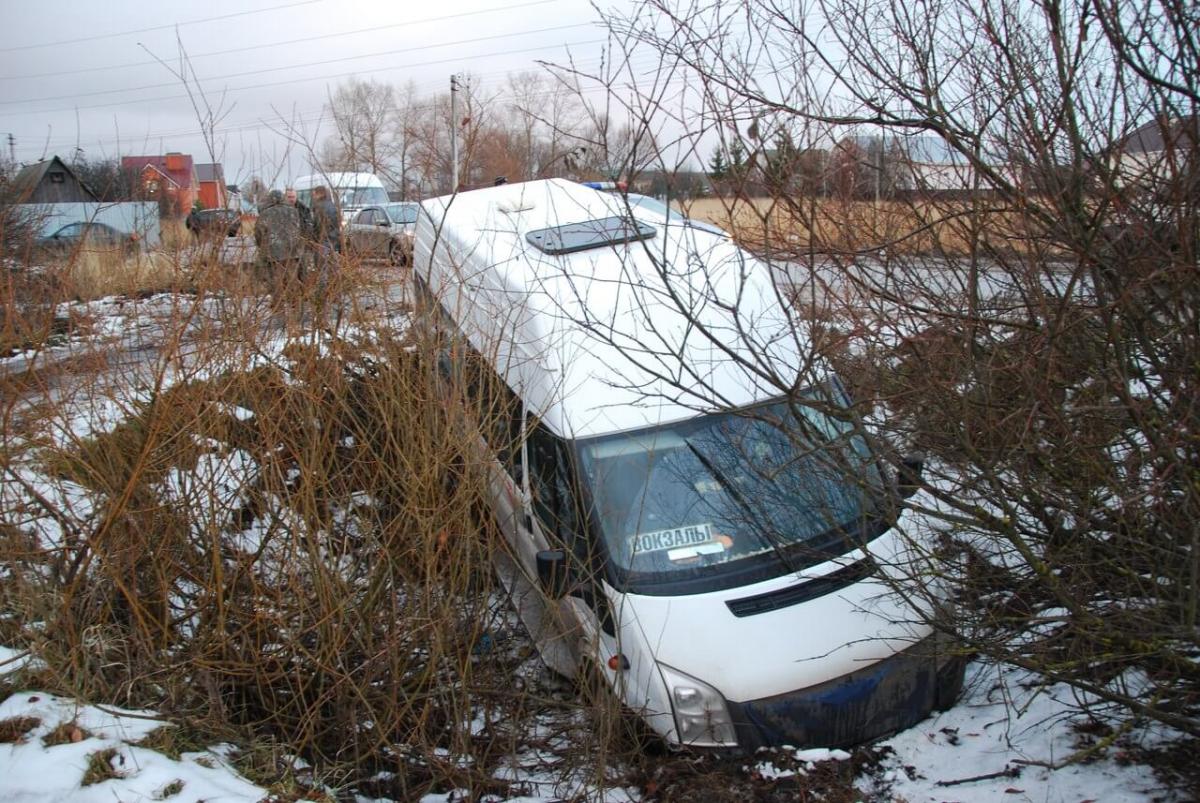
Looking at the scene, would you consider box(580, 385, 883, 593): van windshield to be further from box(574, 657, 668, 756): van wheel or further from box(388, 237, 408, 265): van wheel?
box(388, 237, 408, 265): van wheel

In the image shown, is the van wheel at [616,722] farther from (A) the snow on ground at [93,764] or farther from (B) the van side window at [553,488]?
(A) the snow on ground at [93,764]

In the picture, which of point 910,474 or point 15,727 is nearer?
point 910,474

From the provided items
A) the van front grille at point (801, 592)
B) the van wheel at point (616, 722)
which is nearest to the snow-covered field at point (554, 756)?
the van wheel at point (616, 722)

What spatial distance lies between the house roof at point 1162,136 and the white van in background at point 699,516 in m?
1.41

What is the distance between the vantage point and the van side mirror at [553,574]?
13.7 ft

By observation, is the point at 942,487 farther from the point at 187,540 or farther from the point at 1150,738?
the point at 187,540

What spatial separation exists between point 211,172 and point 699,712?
4459 mm

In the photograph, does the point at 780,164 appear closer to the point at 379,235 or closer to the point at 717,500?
the point at 717,500

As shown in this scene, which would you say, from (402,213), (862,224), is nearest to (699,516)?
(862,224)

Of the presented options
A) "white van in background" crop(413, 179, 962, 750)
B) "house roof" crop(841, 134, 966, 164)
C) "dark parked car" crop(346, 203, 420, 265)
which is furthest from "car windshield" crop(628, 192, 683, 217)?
"dark parked car" crop(346, 203, 420, 265)

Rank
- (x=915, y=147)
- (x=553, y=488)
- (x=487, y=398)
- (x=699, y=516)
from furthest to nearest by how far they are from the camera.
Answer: (x=487, y=398)
(x=553, y=488)
(x=699, y=516)
(x=915, y=147)

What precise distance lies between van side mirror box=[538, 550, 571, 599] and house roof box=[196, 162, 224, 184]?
3.30 m

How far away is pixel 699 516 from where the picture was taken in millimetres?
4406

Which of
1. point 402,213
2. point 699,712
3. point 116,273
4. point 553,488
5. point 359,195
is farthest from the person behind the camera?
point 402,213
